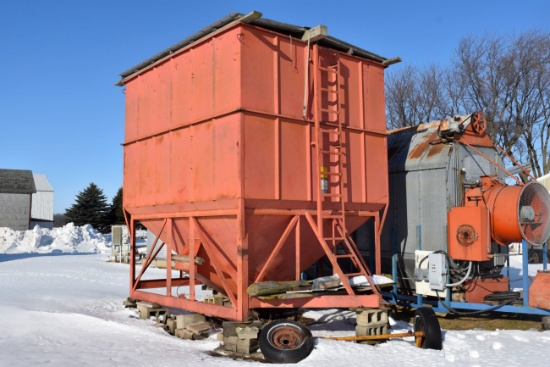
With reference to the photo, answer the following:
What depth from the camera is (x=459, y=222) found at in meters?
11.2

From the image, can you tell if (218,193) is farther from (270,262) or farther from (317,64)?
(317,64)

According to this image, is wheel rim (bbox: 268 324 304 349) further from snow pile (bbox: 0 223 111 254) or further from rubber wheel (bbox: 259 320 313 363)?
snow pile (bbox: 0 223 111 254)

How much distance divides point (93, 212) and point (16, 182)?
11008 mm

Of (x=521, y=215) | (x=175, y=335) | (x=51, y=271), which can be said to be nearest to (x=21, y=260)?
(x=51, y=271)

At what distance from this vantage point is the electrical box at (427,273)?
1109cm

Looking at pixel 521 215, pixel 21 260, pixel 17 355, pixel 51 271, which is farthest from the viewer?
pixel 21 260

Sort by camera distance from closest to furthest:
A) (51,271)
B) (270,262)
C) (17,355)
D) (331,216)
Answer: (17,355)
(270,262)
(331,216)
(51,271)

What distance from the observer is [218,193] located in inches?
380

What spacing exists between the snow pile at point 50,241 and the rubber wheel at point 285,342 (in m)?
31.2

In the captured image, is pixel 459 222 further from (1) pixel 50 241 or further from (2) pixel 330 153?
(1) pixel 50 241

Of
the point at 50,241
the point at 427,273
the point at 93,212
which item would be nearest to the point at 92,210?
the point at 93,212

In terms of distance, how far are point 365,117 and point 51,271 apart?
16132mm

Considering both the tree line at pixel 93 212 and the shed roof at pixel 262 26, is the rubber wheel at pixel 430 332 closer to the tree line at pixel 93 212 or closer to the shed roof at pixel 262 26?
the shed roof at pixel 262 26

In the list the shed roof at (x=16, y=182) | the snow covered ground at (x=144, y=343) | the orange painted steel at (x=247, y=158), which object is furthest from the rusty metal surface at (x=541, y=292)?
the shed roof at (x=16, y=182)
